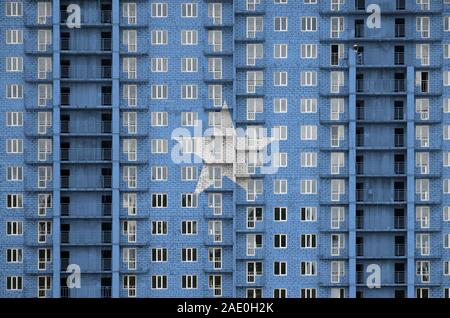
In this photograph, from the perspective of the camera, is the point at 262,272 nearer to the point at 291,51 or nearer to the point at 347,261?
the point at 347,261

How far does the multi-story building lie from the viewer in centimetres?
6481

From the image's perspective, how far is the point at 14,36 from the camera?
6544 centimetres

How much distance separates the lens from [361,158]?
65.6 meters

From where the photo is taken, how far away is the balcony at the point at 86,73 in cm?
6525

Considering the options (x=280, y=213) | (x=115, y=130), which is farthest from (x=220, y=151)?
(x=115, y=130)

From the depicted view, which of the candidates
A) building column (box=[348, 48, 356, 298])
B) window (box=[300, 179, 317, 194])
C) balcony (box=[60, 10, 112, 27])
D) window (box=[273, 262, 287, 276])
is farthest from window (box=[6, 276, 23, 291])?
building column (box=[348, 48, 356, 298])

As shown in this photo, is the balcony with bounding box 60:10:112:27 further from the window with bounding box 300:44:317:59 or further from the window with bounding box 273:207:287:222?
the window with bounding box 273:207:287:222

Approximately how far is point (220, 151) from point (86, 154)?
11.0 m

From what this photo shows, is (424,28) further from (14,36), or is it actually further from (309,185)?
(14,36)

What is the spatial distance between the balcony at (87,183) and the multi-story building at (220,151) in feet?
0.27

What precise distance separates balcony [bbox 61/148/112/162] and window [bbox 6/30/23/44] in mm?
9738
